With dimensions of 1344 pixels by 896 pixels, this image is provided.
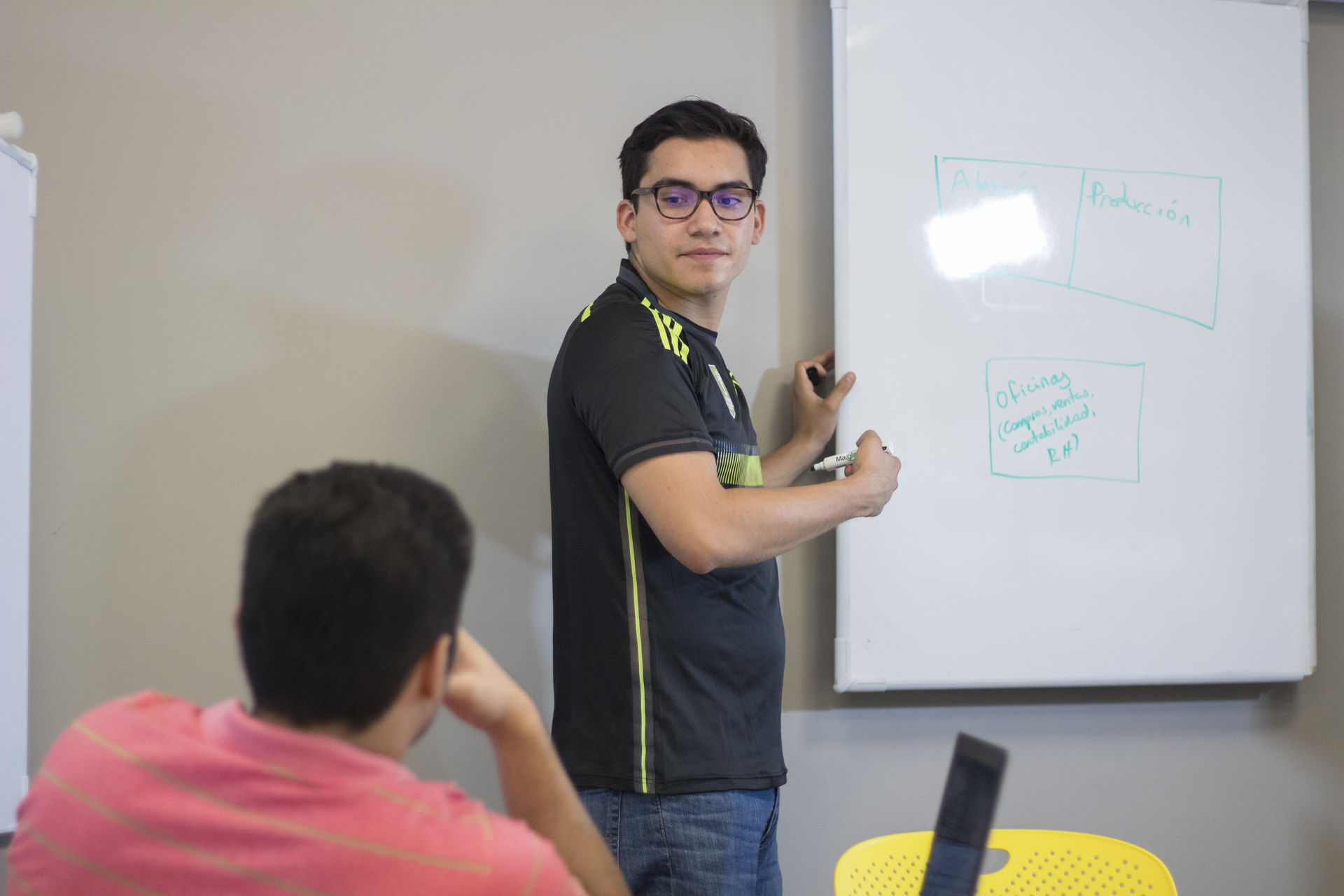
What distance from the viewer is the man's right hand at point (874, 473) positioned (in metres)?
1.38

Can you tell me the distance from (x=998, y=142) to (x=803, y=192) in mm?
358

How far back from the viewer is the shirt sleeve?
3.84ft

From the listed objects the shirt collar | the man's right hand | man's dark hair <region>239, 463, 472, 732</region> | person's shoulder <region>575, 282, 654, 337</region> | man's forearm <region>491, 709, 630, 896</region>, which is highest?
person's shoulder <region>575, 282, 654, 337</region>

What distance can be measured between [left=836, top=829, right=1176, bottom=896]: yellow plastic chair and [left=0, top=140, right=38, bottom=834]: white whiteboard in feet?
3.92

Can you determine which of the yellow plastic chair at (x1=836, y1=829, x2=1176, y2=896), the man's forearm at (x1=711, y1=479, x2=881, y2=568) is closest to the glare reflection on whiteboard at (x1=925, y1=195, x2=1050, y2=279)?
the man's forearm at (x1=711, y1=479, x2=881, y2=568)

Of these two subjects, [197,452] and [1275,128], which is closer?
[197,452]

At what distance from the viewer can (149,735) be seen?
59 centimetres

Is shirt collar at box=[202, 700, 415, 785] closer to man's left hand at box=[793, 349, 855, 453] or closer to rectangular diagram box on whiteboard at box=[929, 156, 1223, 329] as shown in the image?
man's left hand at box=[793, 349, 855, 453]

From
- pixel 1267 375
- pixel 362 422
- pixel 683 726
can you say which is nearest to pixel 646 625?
pixel 683 726

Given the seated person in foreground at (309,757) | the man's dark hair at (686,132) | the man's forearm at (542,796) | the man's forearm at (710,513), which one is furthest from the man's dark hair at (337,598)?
the man's dark hair at (686,132)

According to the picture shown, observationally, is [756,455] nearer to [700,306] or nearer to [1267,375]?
[700,306]

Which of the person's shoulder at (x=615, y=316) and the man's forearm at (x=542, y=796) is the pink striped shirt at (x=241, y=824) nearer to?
the man's forearm at (x=542, y=796)

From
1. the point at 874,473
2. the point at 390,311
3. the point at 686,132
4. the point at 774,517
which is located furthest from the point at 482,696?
the point at 390,311

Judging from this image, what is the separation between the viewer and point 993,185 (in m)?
1.71
